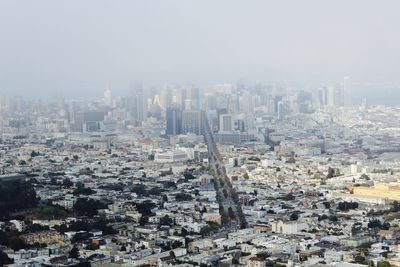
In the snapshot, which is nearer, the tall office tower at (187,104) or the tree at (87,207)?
the tree at (87,207)

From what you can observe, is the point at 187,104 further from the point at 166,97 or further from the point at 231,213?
the point at 231,213

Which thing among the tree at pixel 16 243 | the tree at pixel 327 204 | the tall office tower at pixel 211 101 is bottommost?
the tree at pixel 16 243

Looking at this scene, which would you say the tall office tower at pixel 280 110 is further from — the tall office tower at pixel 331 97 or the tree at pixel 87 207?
the tree at pixel 87 207

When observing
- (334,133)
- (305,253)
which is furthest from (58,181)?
(334,133)

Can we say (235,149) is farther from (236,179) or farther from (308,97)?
(308,97)

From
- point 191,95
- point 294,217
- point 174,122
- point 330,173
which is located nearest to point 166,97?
point 191,95

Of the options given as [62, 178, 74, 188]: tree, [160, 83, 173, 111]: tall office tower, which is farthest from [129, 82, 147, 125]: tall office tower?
[62, 178, 74, 188]: tree

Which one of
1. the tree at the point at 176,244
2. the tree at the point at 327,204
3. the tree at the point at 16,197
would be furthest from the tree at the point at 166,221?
the tree at the point at 327,204
